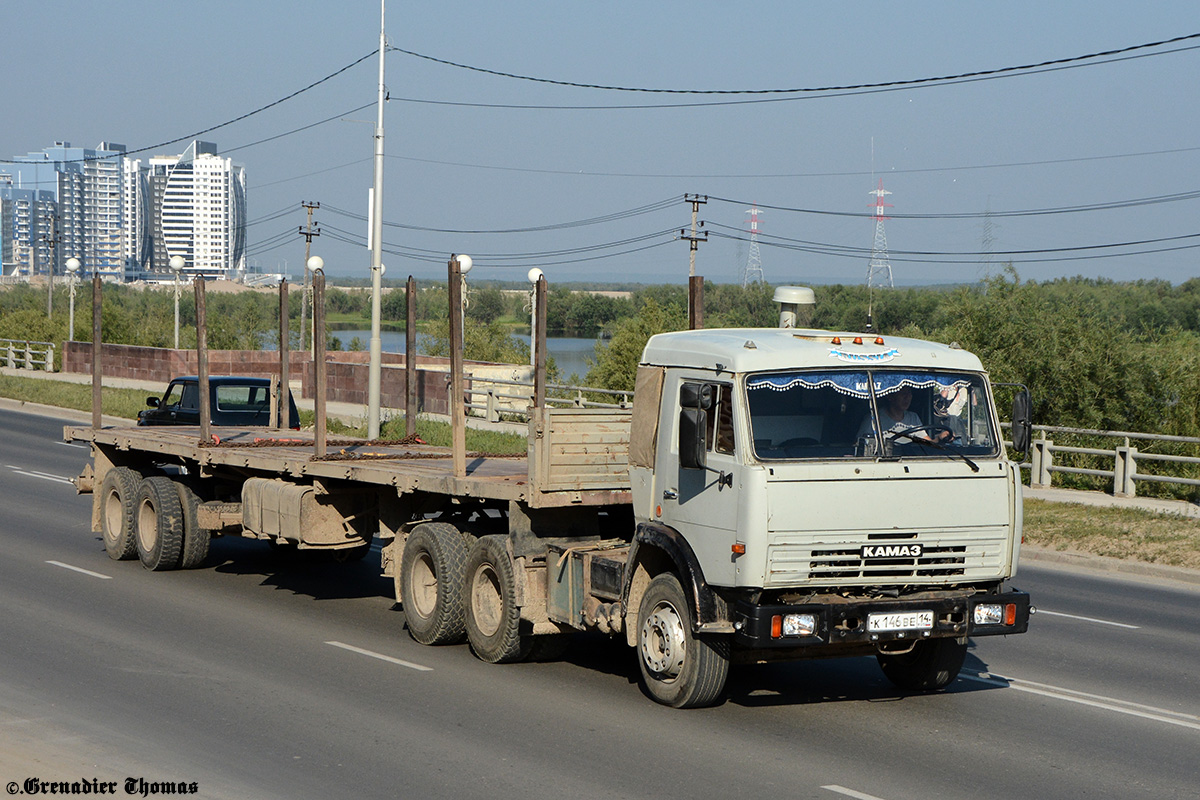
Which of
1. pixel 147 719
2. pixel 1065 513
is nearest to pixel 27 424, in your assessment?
pixel 1065 513

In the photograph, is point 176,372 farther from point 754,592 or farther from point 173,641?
point 754,592

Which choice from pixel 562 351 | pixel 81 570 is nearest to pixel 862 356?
pixel 81 570

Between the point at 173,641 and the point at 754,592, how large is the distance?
16.8 feet

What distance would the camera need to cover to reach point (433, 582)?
34.7 ft

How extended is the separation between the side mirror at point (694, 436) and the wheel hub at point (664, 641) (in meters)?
1.00

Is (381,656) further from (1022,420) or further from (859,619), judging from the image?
(1022,420)

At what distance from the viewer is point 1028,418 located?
28.1ft

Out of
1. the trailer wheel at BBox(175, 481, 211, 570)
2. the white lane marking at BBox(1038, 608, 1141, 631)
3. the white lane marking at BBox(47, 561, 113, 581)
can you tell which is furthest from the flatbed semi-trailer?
the white lane marking at BBox(47, 561, 113, 581)

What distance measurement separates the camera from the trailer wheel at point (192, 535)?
45.7 feet

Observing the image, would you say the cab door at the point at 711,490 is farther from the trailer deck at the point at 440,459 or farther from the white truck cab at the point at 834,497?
the trailer deck at the point at 440,459

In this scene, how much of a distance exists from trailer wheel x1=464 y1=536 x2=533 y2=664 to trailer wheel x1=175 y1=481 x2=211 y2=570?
492 cm

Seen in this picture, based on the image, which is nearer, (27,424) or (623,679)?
(623,679)

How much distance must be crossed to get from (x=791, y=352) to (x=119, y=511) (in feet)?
30.9

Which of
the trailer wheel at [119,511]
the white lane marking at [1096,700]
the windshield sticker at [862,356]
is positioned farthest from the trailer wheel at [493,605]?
the trailer wheel at [119,511]
